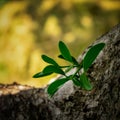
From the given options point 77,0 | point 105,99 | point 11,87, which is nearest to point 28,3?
point 77,0

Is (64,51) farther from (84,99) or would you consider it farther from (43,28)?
(43,28)

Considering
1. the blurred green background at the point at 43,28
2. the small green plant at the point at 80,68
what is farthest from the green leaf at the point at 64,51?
the blurred green background at the point at 43,28

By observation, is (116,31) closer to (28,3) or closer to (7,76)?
(7,76)

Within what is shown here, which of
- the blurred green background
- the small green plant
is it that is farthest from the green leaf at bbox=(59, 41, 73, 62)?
the blurred green background

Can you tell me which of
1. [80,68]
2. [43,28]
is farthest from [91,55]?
[43,28]

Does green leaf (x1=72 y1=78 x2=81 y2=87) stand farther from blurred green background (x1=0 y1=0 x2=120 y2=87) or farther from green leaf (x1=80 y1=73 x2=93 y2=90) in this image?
blurred green background (x1=0 y1=0 x2=120 y2=87)

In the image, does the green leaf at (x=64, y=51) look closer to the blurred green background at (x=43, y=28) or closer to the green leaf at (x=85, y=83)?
the green leaf at (x=85, y=83)
